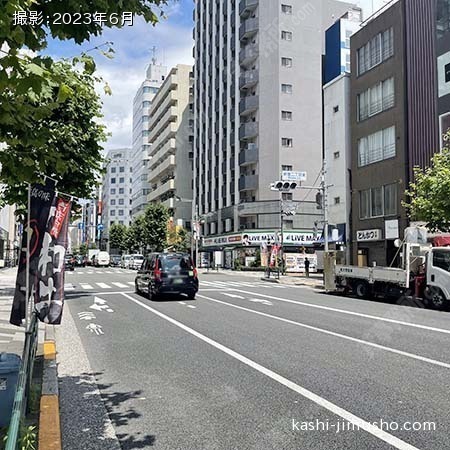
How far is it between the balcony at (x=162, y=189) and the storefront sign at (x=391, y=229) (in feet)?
185

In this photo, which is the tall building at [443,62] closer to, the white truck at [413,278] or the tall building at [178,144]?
the white truck at [413,278]

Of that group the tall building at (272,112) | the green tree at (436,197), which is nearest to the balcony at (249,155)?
the tall building at (272,112)

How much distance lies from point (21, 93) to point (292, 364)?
615cm

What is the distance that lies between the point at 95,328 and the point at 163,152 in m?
79.3

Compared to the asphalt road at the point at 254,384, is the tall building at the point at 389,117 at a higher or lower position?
higher

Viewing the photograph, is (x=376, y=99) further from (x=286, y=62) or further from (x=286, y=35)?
(x=286, y=35)

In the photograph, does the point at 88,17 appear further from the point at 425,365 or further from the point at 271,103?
the point at 271,103

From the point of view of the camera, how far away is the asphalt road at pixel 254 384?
5.09 meters

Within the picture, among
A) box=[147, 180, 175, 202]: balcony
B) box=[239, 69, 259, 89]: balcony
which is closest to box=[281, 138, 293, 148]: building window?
box=[239, 69, 259, 89]: balcony

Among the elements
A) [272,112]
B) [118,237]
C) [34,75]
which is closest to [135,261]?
[272,112]

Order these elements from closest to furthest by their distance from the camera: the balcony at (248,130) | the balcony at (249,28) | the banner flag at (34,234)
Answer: the banner flag at (34,234), the balcony at (248,130), the balcony at (249,28)

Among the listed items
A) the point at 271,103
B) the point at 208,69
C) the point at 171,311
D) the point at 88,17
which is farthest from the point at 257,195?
the point at 88,17

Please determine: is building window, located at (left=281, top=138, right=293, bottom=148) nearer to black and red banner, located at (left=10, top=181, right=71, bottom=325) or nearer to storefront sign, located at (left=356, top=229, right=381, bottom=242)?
storefront sign, located at (left=356, top=229, right=381, bottom=242)

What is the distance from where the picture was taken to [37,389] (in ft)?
21.1
